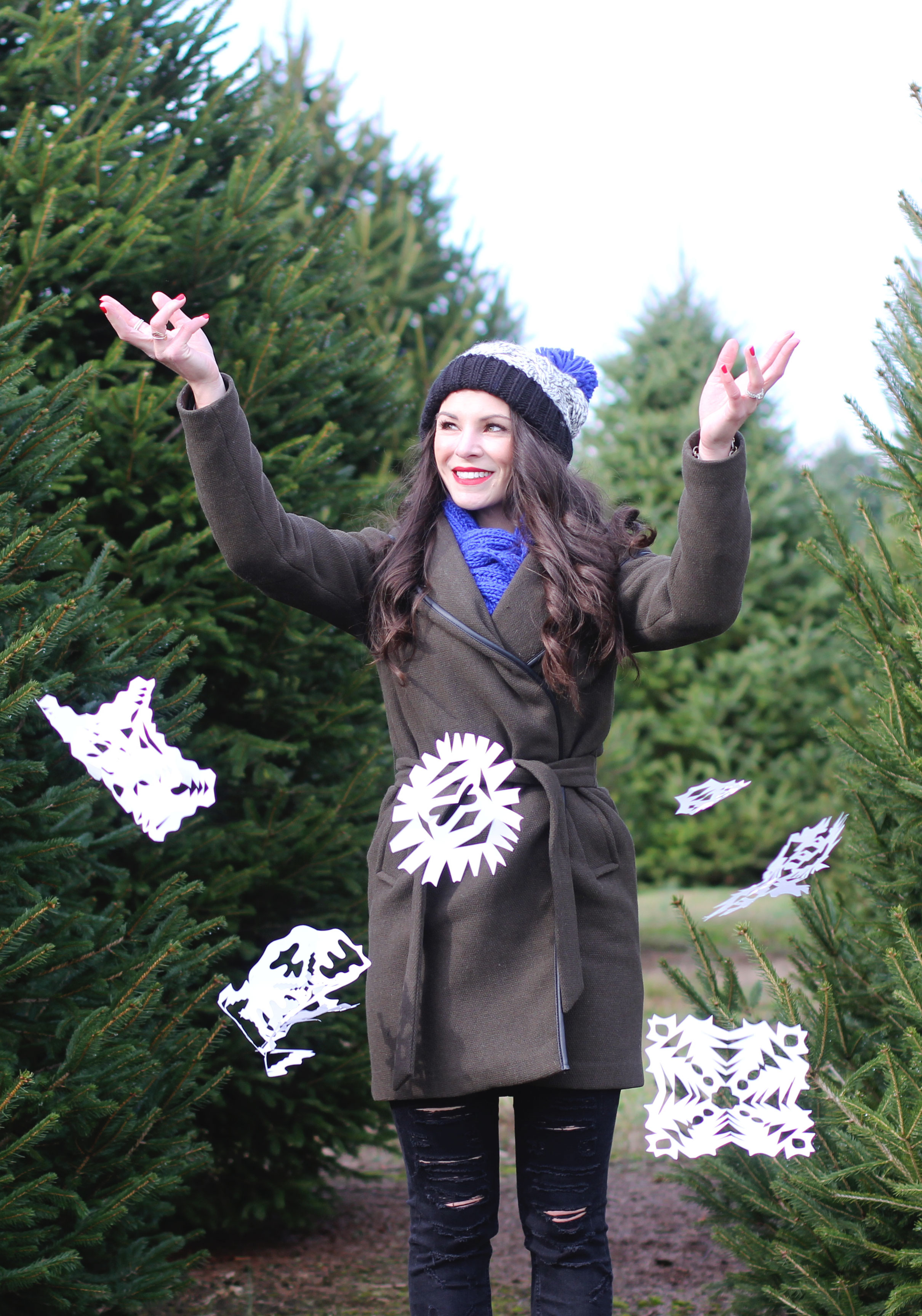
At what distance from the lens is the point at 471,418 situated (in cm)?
232

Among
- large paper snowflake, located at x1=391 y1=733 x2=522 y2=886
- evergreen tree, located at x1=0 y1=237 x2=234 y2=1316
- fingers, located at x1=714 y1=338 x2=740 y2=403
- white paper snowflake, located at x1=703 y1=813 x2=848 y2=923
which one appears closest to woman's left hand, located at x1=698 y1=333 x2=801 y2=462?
fingers, located at x1=714 y1=338 x2=740 y2=403

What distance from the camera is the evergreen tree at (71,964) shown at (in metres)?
2.29

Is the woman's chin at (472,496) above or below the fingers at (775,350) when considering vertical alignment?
below

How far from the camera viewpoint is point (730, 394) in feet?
6.37

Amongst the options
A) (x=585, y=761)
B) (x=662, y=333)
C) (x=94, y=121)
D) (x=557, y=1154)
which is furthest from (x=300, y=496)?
(x=662, y=333)

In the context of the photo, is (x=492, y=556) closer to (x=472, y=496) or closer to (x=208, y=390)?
(x=472, y=496)

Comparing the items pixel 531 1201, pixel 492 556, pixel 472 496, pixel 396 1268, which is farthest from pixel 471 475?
pixel 396 1268

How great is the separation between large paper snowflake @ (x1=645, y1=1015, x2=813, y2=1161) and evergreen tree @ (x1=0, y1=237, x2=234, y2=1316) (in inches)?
39.8

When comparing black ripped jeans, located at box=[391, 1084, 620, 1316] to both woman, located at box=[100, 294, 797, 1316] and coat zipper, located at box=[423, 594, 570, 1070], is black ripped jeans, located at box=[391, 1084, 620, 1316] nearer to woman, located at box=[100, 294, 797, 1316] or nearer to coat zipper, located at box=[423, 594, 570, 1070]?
woman, located at box=[100, 294, 797, 1316]

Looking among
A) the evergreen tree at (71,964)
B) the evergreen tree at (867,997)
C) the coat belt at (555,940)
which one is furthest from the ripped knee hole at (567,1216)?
the evergreen tree at (71,964)

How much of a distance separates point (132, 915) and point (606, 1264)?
1260mm

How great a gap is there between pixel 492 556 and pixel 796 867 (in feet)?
2.80

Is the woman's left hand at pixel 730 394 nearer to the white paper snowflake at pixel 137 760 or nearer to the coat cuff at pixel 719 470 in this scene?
the coat cuff at pixel 719 470

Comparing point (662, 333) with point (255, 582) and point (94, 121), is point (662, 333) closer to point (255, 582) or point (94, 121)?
point (94, 121)
